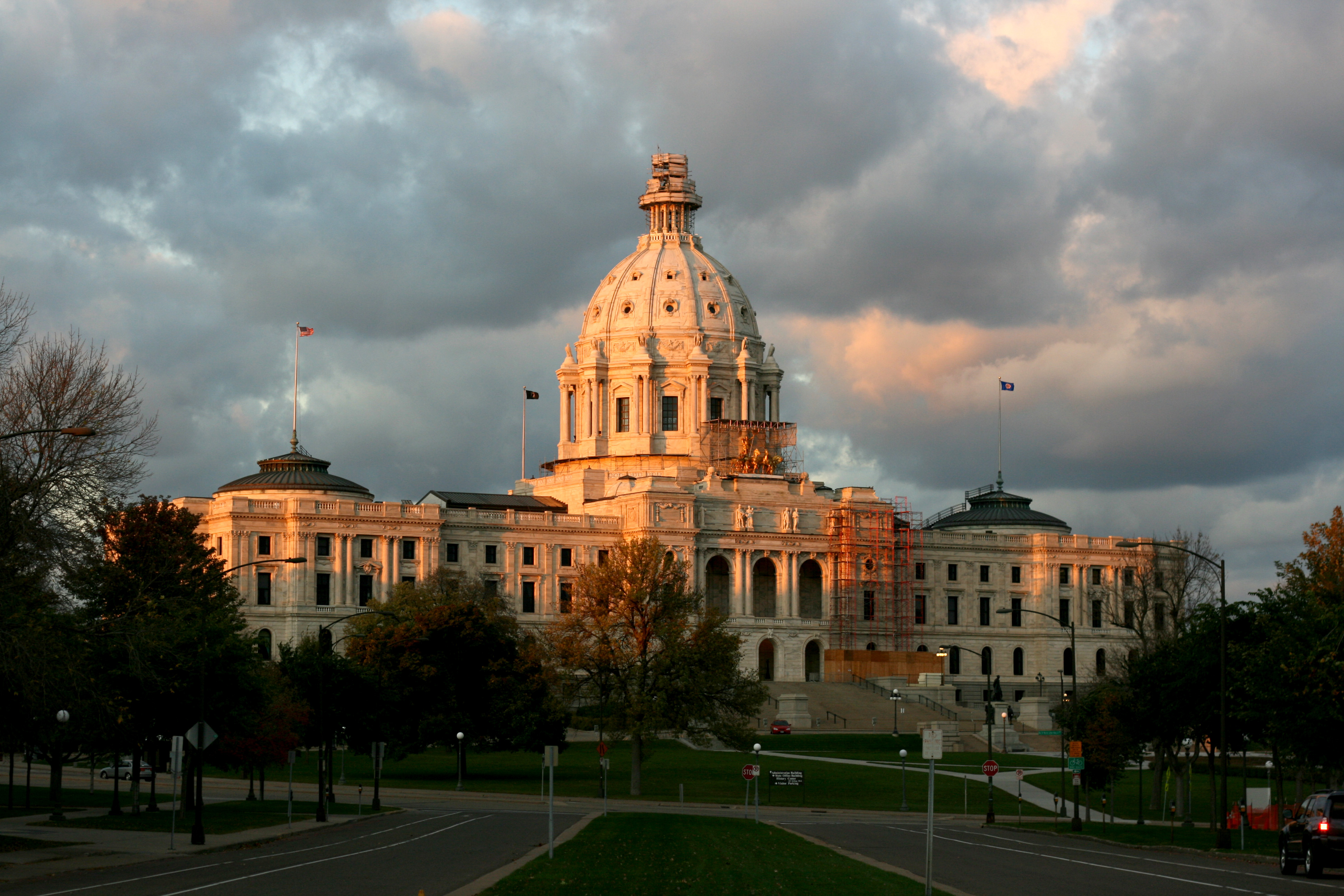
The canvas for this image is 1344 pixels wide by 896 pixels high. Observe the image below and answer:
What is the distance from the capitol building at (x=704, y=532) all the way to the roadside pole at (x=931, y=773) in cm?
9545

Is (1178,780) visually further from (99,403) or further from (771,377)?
(771,377)

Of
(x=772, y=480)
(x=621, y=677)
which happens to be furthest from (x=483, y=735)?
(x=772, y=480)

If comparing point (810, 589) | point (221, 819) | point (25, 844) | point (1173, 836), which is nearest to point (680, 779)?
point (221, 819)

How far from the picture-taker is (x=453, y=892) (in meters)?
33.8

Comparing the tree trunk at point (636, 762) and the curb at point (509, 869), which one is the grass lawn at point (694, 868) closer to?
the curb at point (509, 869)

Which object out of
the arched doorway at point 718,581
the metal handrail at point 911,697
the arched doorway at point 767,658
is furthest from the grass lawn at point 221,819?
the arched doorway at point 718,581

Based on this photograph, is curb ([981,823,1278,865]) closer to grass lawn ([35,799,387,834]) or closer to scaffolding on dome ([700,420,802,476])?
grass lawn ([35,799,387,834])

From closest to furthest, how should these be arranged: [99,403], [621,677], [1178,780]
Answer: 1. [99,403]
2. [1178,780]
3. [621,677]

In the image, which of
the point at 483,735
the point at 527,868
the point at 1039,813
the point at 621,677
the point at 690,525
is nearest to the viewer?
the point at 527,868

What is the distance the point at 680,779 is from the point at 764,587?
65.0m

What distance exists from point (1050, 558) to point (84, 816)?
114207 mm

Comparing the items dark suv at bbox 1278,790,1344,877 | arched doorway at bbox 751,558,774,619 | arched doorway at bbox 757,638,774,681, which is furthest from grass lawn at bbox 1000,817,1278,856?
arched doorway at bbox 751,558,774,619

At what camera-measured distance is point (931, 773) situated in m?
33.9

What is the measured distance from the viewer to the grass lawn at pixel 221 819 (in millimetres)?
56156
